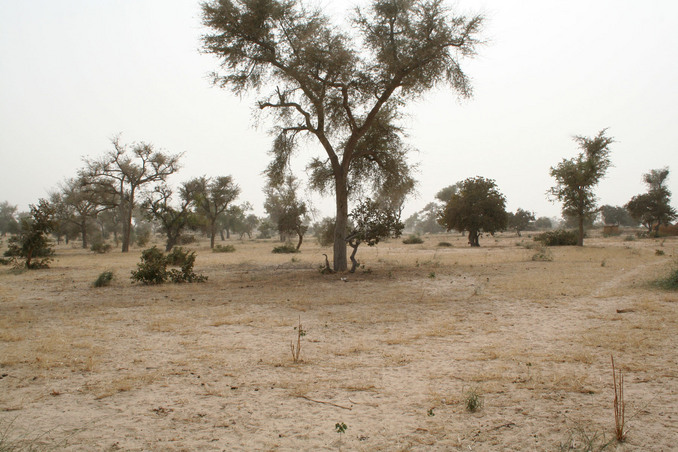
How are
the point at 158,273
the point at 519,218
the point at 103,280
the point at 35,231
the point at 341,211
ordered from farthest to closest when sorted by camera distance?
the point at 519,218, the point at 35,231, the point at 341,211, the point at 158,273, the point at 103,280

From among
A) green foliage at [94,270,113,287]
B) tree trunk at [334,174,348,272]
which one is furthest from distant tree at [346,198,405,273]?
green foliage at [94,270,113,287]

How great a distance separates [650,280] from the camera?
40.6 ft

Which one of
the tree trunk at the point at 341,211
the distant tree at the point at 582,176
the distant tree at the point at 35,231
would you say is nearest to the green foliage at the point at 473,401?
the tree trunk at the point at 341,211

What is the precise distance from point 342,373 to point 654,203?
60.3 meters

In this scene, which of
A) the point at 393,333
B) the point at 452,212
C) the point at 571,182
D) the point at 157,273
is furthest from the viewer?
the point at 452,212

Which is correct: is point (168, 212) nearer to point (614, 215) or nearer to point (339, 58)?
point (339, 58)

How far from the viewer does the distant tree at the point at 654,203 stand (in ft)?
168

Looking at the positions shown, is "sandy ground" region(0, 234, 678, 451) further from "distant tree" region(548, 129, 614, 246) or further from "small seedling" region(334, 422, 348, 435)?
"distant tree" region(548, 129, 614, 246)

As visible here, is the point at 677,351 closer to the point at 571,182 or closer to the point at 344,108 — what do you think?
the point at 344,108

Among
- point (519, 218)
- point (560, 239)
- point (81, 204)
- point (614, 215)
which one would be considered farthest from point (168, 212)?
point (614, 215)

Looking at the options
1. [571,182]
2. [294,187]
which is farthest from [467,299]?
[571,182]

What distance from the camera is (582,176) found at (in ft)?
109

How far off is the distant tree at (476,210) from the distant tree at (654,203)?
26.0m

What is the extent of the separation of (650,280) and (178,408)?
44.1 ft
